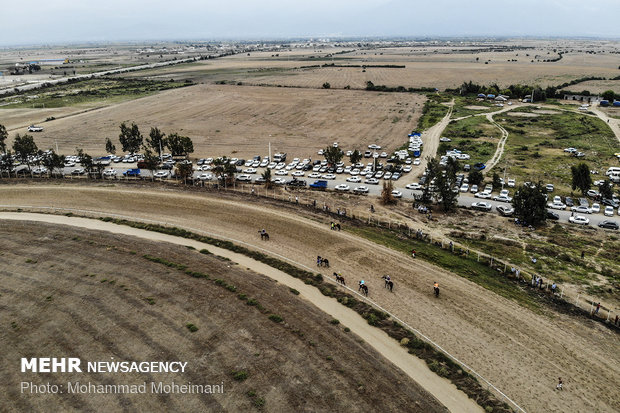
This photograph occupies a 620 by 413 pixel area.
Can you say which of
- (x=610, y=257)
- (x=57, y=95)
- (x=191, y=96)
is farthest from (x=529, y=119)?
(x=57, y=95)

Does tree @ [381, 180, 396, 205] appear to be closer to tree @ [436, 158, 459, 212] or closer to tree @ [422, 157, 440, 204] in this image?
tree @ [422, 157, 440, 204]

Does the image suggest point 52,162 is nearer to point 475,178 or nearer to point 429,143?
point 475,178

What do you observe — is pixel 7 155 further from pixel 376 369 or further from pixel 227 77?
pixel 227 77

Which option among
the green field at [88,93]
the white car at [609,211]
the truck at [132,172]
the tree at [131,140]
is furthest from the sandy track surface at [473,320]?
the green field at [88,93]

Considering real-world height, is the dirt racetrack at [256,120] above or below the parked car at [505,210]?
above

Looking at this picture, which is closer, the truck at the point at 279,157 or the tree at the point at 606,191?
the tree at the point at 606,191

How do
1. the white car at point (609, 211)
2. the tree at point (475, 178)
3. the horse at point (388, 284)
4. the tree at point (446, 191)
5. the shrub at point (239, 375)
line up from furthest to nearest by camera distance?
the tree at point (475, 178)
the tree at point (446, 191)
the white car at point (609, 211)
the horse at point (388, 284)
the shrub at point (239, 375)

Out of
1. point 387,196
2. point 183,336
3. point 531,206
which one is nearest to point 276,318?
point 183,336

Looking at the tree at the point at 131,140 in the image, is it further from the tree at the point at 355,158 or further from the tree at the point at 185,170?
the tree at the point at 355,158
